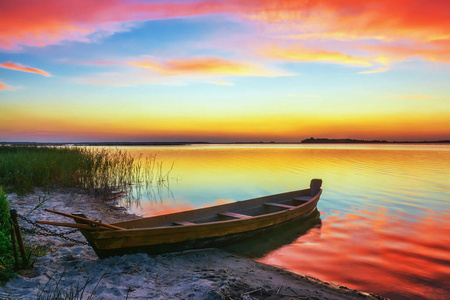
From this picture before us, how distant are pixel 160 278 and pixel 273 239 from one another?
3.91 m

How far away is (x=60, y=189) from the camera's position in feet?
40.4

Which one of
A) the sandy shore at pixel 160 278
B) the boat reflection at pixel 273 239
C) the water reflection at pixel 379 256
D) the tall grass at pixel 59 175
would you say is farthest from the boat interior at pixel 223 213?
the tall grass at pixel 59 175

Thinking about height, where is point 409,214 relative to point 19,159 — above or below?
below

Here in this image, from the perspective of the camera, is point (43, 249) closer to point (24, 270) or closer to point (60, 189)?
point (24, 270)

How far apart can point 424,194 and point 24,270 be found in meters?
16.3

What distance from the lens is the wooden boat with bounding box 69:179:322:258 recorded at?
515 centimetres

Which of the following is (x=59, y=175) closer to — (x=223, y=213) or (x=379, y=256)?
(x=223, y=213)

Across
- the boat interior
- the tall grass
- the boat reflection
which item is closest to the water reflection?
the boat reflection

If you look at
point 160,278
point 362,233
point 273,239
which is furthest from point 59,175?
point 362,233

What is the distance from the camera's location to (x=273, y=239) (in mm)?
7938

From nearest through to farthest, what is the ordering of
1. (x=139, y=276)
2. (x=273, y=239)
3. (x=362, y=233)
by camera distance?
(x=139, y=276) < (x=273, y=239) < (x=362, y=233)

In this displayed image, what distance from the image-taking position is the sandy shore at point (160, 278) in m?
4.15

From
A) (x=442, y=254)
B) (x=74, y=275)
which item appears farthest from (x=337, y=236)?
(x=74, y=275)

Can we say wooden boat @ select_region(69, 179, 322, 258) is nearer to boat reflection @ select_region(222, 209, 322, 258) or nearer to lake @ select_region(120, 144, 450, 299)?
boat reflection @ select_region(222, 209, 322, 258)
